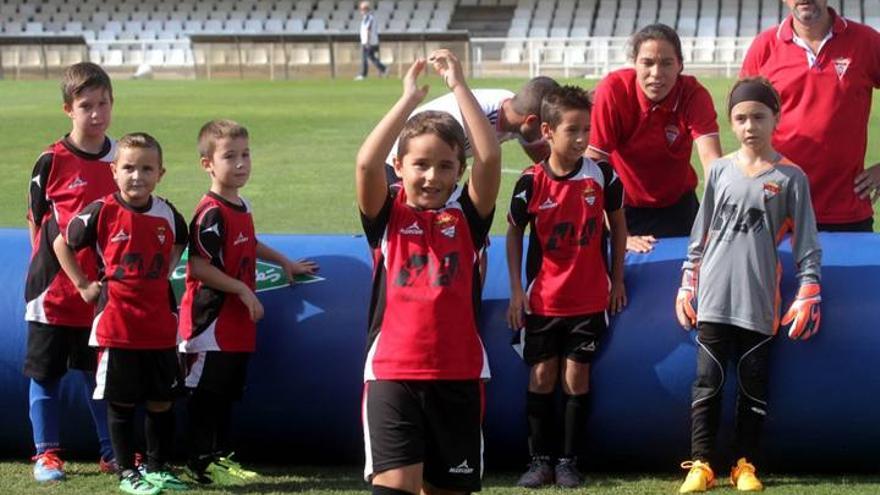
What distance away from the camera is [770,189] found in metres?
5.07

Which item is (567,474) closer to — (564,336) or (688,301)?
(564,336)

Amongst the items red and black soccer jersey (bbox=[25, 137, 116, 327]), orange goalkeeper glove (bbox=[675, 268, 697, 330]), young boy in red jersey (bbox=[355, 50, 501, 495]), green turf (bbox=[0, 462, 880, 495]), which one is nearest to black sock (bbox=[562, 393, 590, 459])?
green turf (bbox=[0, 462, 880, 495])

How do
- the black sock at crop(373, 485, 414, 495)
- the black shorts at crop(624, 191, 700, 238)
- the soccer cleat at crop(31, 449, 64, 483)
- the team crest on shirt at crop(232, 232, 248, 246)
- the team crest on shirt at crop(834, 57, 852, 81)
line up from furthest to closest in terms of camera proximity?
the black shorts at crop(624, 191, 700, 238)
the team crest on shirt at crop(834, 57, 852, 81)
the soccer cleat at crop(31, 449, 64, 483)
the team crest on shirt at crop(232, 232, 248, 246)
the black sock at crop(373, 485, 414, 495)

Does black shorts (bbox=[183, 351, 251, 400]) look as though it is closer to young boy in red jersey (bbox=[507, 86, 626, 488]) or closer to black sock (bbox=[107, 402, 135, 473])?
black sock (bbox=[107, 402, 135, 473])

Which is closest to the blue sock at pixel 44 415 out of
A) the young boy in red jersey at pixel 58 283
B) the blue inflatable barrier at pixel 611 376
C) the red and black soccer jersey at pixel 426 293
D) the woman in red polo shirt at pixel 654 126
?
the young boy in red jersey at pixel 58 283

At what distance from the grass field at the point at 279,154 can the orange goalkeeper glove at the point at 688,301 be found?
0.63 metres

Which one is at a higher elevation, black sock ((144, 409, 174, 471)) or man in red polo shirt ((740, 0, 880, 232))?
man in red polo shirt ((740, 0, 880, 232))

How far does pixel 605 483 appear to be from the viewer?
17.5 feet

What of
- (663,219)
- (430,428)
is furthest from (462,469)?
(663,219)

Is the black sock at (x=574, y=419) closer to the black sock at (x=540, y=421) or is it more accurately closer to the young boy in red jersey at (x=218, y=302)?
the black sock at (x=540, y=421)

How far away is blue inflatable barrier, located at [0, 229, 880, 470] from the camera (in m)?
5.21

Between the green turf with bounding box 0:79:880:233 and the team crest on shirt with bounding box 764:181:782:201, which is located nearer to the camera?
the team crest on shirt with bounding box 764:181:782:201

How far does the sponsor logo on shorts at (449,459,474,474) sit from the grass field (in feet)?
2.95

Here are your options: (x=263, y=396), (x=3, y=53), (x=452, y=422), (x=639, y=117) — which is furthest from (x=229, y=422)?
(x=3, y=53)
